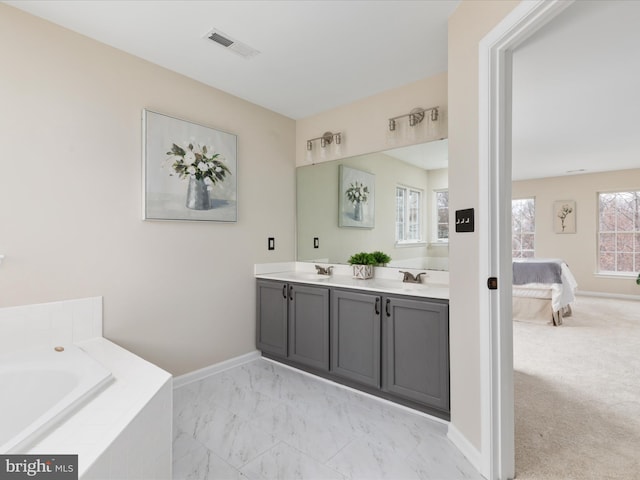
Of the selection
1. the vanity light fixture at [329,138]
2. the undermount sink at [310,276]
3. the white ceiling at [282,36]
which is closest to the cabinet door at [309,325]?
the undermount sink at [310,276]

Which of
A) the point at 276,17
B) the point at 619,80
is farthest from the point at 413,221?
the point at 619,80

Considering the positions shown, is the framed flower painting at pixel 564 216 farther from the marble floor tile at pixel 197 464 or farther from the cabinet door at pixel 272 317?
the marble floor tile at pixel 197 464

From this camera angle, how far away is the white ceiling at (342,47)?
1926 mm

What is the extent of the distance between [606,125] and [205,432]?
16.6 ft

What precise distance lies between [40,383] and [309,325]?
1.77m

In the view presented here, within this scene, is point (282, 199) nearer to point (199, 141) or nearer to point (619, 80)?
point (199, 141)

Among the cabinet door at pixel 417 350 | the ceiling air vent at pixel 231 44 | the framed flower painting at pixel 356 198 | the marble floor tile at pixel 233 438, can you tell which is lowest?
the marble floor tile at pixel 233 438

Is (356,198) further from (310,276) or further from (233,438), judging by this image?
(233,438)

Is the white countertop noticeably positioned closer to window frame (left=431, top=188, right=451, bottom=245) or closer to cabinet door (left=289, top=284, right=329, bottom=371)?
cabinet door (left=289, top=284, right=329, bottom=371)

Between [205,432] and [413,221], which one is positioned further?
[413,221]

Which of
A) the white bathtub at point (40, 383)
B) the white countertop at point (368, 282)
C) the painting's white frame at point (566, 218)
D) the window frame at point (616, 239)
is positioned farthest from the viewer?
the painting's white frame at point (566, 218)

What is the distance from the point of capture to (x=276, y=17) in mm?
1999

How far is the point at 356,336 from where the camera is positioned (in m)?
2.56

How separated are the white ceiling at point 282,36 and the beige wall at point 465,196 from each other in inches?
9.1
